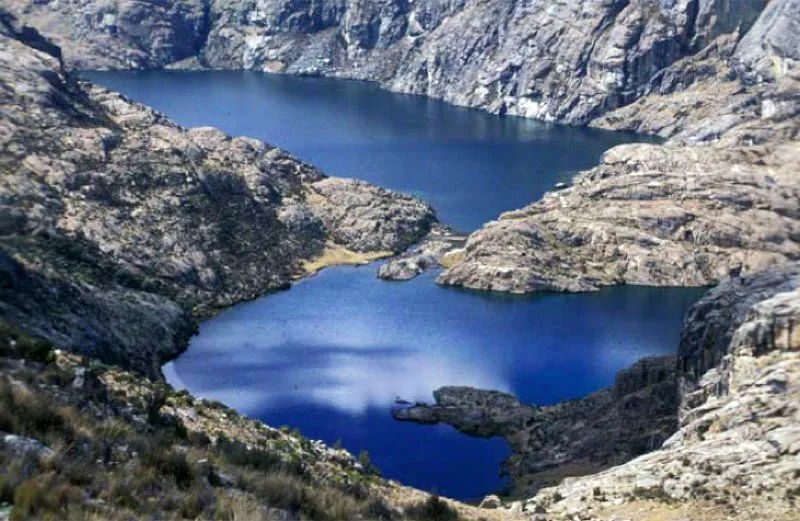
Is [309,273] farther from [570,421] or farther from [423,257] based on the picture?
[570,421]

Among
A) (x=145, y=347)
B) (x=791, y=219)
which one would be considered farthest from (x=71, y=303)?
(x=791, y=219)

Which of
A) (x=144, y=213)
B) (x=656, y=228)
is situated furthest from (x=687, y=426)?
(x=656, y=228)

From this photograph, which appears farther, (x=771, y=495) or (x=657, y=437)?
(x=657, y=437)

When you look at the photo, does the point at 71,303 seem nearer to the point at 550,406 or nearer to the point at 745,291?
the point at 550,406

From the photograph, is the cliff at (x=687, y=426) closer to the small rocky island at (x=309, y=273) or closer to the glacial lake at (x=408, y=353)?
the small rocky island at (x=309, y=273)

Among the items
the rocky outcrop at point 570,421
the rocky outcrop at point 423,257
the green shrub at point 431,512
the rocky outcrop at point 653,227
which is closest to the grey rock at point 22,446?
the green shrub at point 431,512
